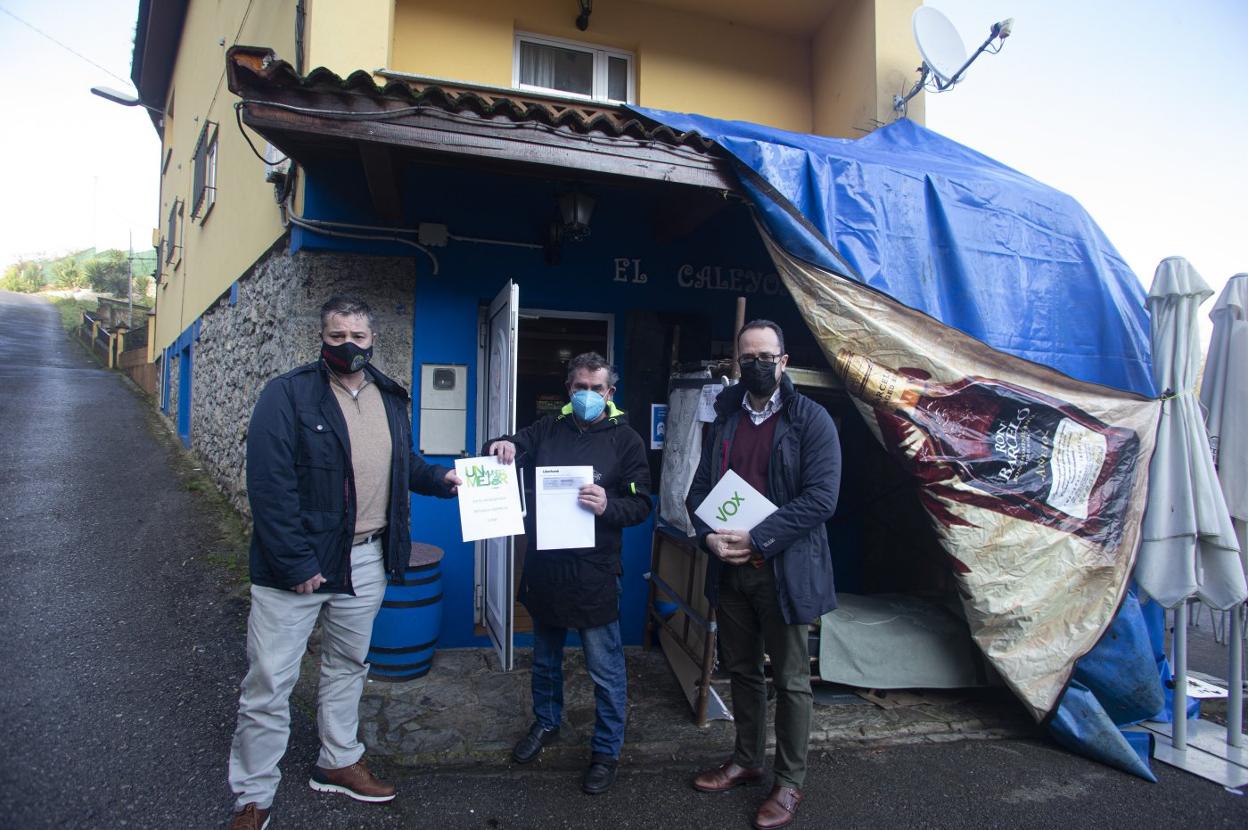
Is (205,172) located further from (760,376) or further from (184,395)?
(760,376)

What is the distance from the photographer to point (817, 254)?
12.2 feet

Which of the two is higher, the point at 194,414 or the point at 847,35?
the point at 847,35

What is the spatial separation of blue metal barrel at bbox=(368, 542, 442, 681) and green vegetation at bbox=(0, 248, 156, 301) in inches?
1565

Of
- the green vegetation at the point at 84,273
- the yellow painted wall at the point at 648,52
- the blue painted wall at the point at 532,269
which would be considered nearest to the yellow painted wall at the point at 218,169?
the yellow painted wall at the point at 648,52

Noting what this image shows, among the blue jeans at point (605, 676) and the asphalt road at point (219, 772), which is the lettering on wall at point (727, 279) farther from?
the asphalt road at point (219, 772)

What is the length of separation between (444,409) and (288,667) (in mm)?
2341

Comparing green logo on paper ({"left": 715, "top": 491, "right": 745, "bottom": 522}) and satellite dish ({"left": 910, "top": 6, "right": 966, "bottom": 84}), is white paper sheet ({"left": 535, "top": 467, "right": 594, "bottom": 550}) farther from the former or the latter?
satellite dish ({"left": 910, "top": 6, "right": 966, "bottom": 84})

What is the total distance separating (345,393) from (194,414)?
9.01 metres

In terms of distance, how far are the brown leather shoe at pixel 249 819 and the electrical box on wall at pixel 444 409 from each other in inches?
97.8

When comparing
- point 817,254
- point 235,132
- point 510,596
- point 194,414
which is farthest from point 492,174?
point 194,414

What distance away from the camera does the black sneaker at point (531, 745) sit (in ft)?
10.9

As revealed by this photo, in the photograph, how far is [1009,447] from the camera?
3.71 m

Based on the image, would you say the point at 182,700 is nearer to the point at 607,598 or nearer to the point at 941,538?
the point at 607,598

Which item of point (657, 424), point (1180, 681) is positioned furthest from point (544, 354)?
point (1180, 681)
